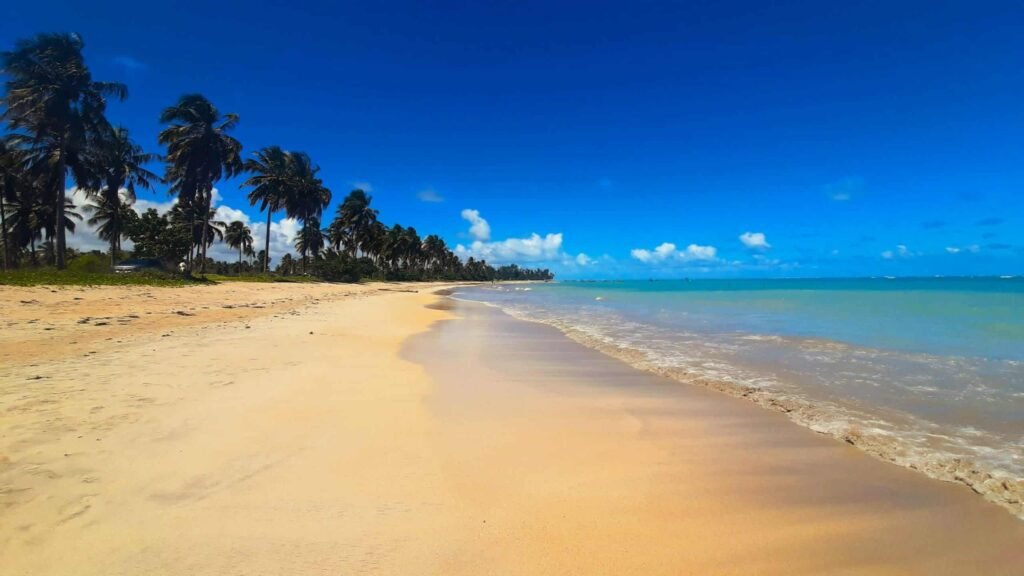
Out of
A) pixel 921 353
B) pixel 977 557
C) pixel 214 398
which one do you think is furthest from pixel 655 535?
pixel 921 353

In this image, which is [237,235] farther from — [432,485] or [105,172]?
[432,485]

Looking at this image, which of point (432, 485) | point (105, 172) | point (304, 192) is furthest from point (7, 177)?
point (432, 485)

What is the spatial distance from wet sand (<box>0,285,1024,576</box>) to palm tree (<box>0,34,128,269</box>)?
29099 mm

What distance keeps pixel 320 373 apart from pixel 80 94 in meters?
33.2

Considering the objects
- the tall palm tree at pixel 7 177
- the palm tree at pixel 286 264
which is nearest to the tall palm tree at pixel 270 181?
the tall palm tree at pixel 7 177

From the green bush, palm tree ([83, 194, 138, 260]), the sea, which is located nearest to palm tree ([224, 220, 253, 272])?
palm tree ([83, 194, 138, 260])

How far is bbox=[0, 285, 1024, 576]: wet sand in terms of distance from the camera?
112 inches

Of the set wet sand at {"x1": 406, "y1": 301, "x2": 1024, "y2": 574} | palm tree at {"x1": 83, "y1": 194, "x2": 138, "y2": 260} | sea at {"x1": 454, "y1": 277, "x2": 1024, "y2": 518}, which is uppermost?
palm tree at {"x1": 83, "y1": 194, "x2": 138, "y2": 260}

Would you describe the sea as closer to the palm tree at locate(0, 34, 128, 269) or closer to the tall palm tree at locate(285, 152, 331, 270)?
the palm tree at locate(0, 34, 128, 269)

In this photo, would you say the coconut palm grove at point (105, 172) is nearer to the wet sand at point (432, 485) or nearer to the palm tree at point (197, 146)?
the palm tree at point (197, 146)

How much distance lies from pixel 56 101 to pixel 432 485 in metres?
36.6

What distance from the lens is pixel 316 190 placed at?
55.8 meters

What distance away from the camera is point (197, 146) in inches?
1481

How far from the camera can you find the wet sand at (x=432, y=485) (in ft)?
9.35
